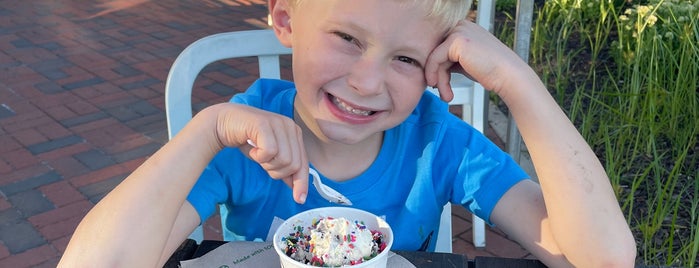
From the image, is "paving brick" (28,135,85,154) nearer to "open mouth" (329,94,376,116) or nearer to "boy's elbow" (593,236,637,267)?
"open mouth" (329,94,376,116)

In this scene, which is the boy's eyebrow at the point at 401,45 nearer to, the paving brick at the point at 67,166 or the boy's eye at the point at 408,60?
the boy's eye at the point at 408,60

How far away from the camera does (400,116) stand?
1.46 m

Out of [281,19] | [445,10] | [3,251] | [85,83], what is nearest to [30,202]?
[3,251]

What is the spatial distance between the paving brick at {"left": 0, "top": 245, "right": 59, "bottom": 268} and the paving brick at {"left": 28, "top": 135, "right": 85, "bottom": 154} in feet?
3.17

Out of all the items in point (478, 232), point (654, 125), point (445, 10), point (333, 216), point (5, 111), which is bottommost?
point (5, 111)

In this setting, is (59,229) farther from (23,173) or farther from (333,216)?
(333,216)

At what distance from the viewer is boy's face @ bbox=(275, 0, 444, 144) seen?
53.4 inches

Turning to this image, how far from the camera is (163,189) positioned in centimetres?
129

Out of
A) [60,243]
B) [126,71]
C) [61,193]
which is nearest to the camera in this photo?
[60,243]

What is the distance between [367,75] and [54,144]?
3.02 meters

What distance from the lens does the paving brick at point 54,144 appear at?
3854 mm

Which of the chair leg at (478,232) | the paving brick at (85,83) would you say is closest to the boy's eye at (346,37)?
the chair leg at (478,232)

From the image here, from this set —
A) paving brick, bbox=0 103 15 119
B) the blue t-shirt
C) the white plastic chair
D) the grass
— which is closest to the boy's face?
the blue t-shirt

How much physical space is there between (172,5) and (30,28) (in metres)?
1.28
